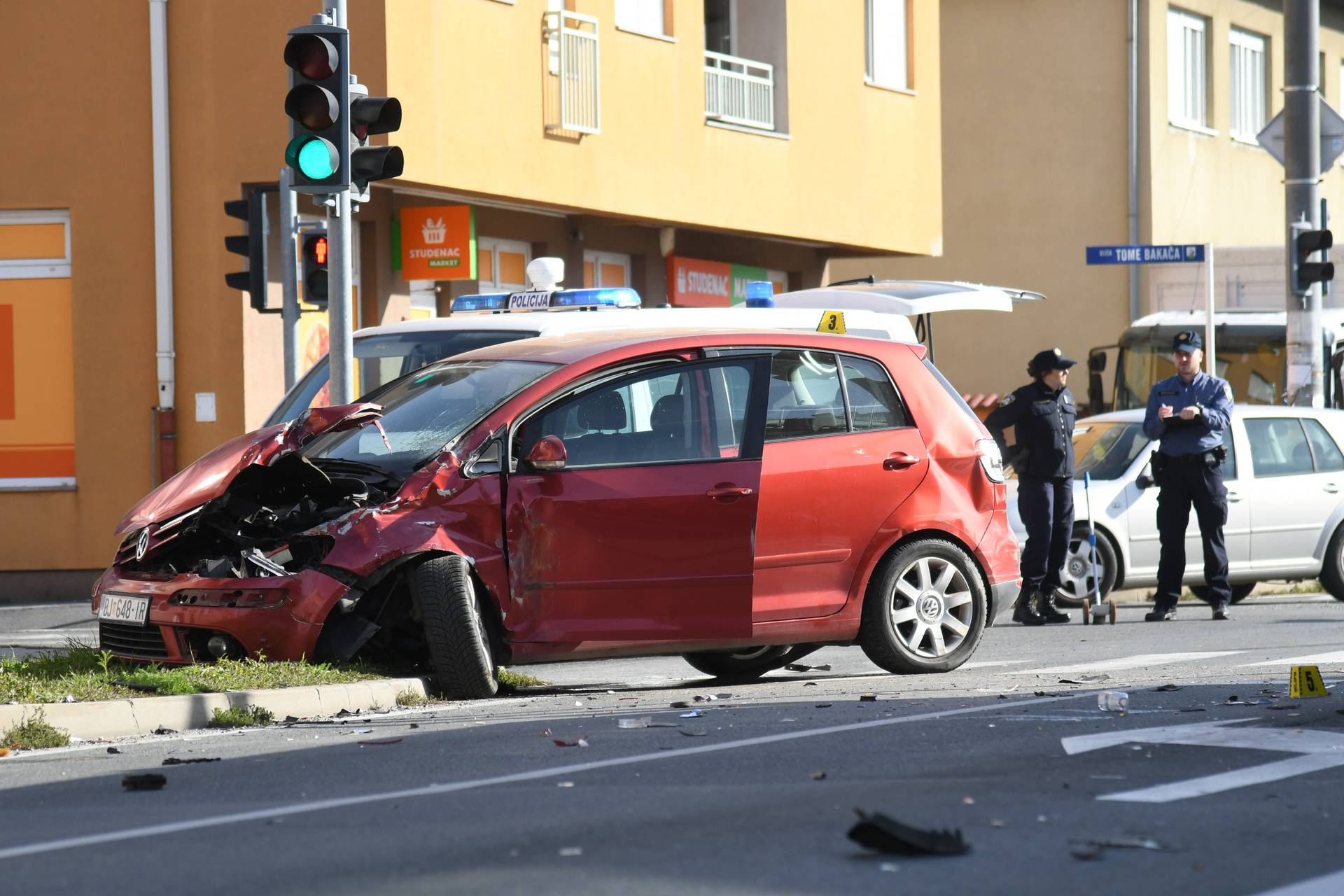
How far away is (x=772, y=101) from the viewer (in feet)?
80.9

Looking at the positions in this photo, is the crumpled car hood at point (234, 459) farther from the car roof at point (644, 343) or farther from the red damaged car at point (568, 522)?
the car roof at point (644, 343)

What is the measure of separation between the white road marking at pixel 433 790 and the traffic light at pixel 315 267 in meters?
7.48

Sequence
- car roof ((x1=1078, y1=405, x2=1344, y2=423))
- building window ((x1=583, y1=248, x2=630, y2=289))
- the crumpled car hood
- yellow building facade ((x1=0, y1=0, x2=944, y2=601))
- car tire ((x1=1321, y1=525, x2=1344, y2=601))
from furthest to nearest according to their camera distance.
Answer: building window ((x1=583, y1=248, x2=630, y2=289))
yellow building facade ((x1=0, y1=0, x2=944, y2=601))
car tire ((x1=1321, y1=525, x2=1344, y2=601))
car roof ((x1=1078, y1=405, x2=1344, y2=423))
the crumpled car hood

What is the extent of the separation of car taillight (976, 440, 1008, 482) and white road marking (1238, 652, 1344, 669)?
1.51 meters

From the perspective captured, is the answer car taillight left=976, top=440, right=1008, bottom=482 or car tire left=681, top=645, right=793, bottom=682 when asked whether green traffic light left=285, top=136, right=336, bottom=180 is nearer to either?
car tire left=681, top=645, right=793, bottom=682

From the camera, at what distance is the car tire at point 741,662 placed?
35.1 ft

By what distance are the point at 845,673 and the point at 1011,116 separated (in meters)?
25.3

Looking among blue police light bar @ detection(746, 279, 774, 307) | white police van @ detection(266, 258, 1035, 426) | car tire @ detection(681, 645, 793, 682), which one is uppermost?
blue police light bar @ detection(746, 279, 774, 307)

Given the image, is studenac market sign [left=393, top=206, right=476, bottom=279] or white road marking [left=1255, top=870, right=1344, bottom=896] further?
studenac market sign [left=393, top=206, right=476, bottom=279]

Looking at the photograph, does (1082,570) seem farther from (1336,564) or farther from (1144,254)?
(1144,254)

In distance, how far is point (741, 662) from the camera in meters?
10.7

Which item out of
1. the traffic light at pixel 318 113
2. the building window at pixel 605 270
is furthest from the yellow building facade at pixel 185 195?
the traffic light at pixel 318 113

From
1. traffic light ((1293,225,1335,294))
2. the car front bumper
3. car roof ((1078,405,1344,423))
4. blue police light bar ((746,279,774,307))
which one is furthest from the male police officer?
the car front bumper

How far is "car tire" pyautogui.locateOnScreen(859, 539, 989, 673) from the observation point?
10.0 m
